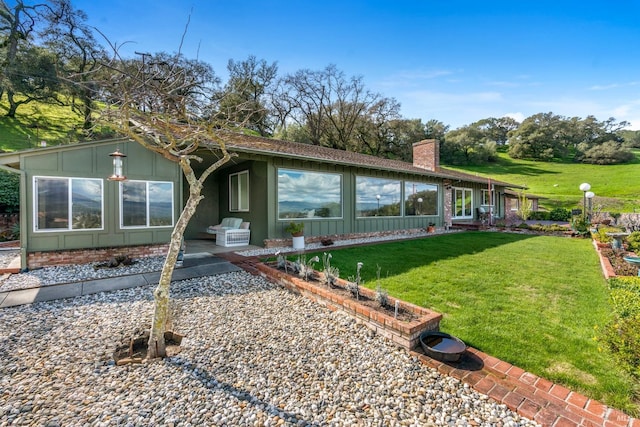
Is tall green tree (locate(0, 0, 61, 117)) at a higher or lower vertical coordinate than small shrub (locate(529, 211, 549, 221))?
higher

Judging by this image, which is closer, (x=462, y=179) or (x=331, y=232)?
(x=331, y=232)

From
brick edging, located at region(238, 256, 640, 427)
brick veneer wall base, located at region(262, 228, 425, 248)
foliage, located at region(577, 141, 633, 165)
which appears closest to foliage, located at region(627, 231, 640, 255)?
brick veneer wall base, located at region(262, 228, 425, 248)

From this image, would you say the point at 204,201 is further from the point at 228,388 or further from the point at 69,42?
the point at 69,42

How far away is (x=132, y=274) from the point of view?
5.71m

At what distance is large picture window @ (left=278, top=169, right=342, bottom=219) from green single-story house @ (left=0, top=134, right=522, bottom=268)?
0.11ft

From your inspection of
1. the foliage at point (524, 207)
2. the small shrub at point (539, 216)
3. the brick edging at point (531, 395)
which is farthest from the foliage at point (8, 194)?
the small shrub at point (539, 216)

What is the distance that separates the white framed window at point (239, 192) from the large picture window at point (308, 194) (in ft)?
4.93

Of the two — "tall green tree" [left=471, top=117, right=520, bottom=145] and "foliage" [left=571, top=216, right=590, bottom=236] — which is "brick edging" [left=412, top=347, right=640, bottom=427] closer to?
"foliage" [left=571, top=216, right=590, bottom=236]

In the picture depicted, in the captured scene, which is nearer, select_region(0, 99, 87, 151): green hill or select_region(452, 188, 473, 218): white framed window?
select_region(452, 188, 473, 218): white framed window

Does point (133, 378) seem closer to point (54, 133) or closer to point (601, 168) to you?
point (54, 133)

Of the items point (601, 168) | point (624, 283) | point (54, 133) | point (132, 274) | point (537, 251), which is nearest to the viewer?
point (624, 283)

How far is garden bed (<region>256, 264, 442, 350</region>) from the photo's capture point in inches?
119

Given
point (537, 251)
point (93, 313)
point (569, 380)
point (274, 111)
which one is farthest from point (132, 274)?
point (274, 111)

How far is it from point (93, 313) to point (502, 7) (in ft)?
41.0
